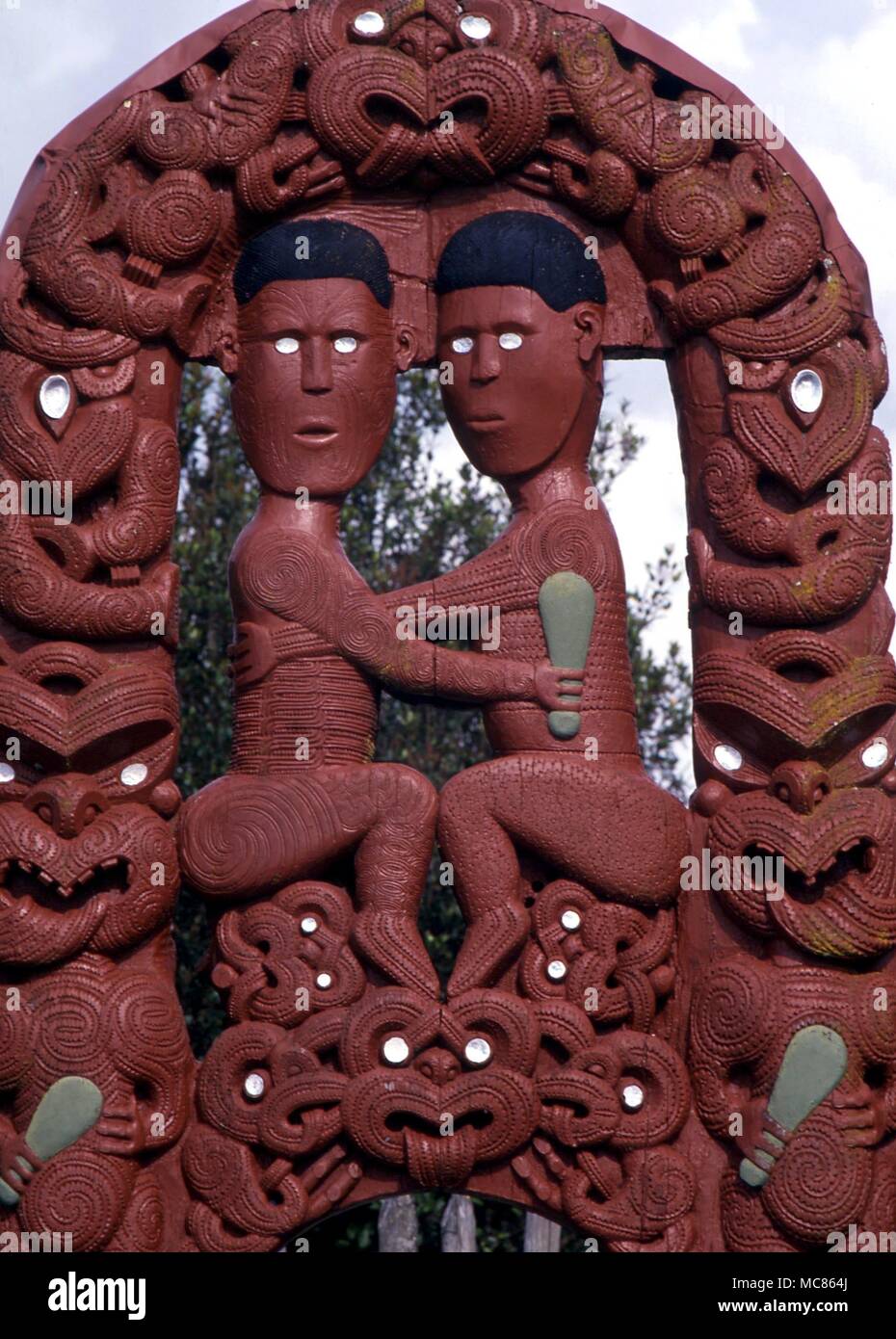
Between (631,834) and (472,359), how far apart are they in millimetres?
1599

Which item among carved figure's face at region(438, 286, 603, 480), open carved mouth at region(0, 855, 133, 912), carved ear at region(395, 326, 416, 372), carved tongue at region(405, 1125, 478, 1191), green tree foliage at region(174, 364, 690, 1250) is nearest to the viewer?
carved tongue at region(405, 1125, 478, 1191)

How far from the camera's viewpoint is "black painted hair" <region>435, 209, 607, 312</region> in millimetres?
7340

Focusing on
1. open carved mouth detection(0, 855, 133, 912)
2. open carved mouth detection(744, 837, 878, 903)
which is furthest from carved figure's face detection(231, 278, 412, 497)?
open carved mouth detection(744, 837, 878, 903)

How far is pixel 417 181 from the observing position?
750cm

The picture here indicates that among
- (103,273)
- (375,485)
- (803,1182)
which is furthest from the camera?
(375,485)

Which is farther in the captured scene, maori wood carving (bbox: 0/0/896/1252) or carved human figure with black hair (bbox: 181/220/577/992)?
carved human figure with black hair (bbox: 181/220/577/992)

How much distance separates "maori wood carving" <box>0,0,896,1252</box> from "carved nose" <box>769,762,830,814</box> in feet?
0.05

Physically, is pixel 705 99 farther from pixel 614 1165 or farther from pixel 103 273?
pixel 614 1165

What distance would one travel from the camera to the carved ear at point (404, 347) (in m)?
7.49

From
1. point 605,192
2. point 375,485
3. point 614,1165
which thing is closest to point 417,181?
point 605,192

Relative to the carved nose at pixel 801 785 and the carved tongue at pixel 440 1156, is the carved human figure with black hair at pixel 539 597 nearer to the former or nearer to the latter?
the carved nose at pixel 801 785

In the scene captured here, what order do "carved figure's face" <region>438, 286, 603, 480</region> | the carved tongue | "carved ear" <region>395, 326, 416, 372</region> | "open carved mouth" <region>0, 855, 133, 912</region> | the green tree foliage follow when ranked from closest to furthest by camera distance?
the carved tongue < "open carved mouth" <region>0, 855, 133, 912</region> < "carved figure's face" <region>438, 286, 603, 480</region> < "carved ear" <region>395, 326, 416, 372</region> < the green tree foliage

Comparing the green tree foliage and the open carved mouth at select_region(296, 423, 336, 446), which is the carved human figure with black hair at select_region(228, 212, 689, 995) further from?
the green tree foliage

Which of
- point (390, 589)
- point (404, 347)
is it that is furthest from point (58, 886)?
point (390, 589)
